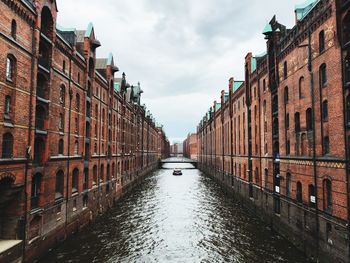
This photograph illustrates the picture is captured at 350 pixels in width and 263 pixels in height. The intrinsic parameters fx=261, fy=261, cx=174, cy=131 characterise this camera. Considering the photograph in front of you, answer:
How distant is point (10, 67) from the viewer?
14148 millimetres

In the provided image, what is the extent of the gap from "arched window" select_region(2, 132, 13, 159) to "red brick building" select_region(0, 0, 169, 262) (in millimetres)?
48

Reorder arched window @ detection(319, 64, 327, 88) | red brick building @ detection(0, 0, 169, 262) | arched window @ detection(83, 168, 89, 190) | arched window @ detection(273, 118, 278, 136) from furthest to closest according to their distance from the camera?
arched window @ detection(83, 168, 89, 190) < arched window @ detection(273, 118, 278, 136) < arched window @ detection(319, 64, 327, 88) < red brick building @ detection(0, 0, 169, 262)

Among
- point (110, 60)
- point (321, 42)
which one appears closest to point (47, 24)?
point (110, 60)

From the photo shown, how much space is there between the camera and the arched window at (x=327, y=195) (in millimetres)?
15188

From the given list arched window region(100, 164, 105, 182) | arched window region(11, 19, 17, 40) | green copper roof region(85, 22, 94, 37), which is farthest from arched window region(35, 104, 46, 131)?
arched window region(100, 164, 105, 182)

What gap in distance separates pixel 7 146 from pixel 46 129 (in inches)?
163

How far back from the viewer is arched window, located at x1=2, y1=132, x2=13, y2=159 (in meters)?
13.6

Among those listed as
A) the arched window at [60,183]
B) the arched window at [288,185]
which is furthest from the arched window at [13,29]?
the arched window at [288,185]

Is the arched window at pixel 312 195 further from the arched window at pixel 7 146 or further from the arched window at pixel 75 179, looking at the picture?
the arched window at pixel 75 179

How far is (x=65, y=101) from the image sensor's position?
825 inches

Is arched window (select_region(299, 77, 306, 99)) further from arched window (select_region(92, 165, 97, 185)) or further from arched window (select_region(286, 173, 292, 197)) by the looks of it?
arched window (select_region(92, 165, 97, 185))

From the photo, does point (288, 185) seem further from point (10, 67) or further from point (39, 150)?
point (10, 67)

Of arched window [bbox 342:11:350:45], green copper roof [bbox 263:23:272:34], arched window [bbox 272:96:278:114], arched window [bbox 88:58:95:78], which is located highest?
green copper roof [bbox 263:23:272:34]

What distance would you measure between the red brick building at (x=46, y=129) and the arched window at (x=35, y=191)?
6 centimetres
